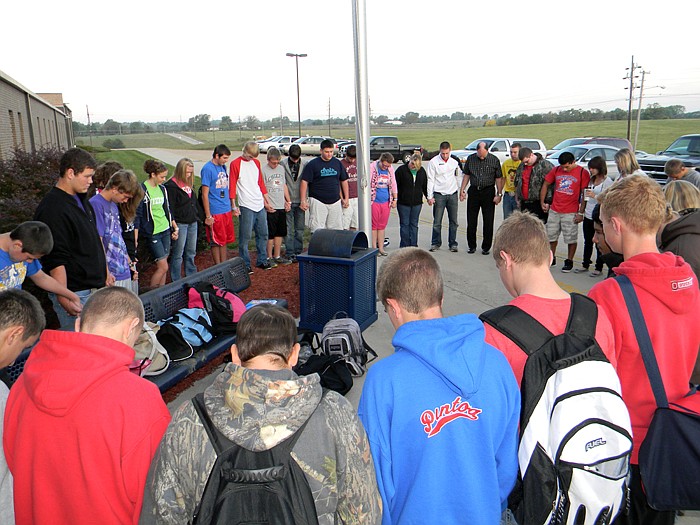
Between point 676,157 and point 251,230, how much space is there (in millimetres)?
16197

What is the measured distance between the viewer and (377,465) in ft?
6.18

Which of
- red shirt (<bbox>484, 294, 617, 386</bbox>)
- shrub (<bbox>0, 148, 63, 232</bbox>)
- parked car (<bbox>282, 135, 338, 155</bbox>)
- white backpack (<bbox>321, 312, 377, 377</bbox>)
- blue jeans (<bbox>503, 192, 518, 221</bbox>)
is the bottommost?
white backpack (<bbox>321, 312, 377, 377</bbox>)

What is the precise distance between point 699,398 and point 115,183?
16.3 feet

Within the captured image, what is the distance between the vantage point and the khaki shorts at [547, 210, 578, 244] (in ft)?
27.6

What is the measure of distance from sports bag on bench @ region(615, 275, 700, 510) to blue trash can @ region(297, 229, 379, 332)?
12.4 ft

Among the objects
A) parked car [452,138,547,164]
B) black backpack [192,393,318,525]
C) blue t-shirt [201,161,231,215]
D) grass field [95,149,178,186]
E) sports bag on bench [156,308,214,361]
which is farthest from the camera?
parked car [452,138,547,164]

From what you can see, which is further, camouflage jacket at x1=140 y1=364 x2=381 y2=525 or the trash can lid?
the trash can lid

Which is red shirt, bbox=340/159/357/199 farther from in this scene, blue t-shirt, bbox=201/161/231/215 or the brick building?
the brick building

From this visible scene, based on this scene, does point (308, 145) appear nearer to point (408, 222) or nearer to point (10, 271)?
point (408, 222)

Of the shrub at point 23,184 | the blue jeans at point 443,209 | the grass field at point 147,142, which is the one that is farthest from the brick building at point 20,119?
the grass field at point 147,142

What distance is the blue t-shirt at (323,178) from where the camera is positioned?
8.78 m

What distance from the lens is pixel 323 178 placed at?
28.9ft

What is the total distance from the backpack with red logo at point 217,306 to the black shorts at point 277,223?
3.46 m

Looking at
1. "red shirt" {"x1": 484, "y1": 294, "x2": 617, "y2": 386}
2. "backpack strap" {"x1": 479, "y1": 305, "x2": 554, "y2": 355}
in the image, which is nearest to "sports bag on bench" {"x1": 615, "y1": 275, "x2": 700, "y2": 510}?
"red shirt" {"x1": 484, "y1": 294, "x2": 617, "y2": 386}
